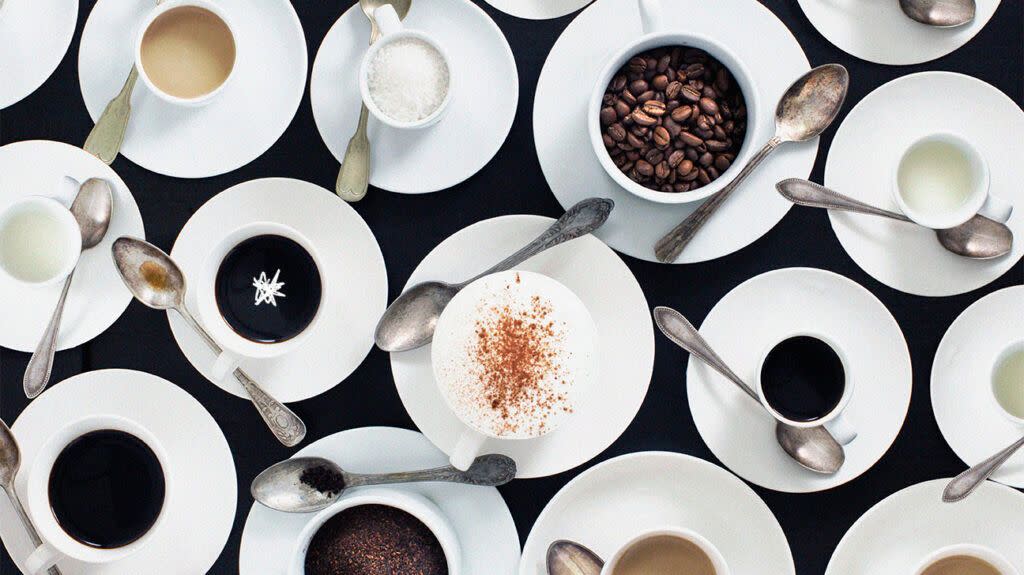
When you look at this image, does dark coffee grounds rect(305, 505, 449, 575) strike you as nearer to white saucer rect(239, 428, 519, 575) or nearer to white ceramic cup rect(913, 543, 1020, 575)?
A: white saucer rect(239, 428, 519, 575)

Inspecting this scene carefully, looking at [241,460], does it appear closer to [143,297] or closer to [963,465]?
[143,297]

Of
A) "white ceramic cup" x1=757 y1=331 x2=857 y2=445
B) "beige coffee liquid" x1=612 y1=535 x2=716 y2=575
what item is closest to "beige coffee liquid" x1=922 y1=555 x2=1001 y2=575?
"white ceramic cup" x1=757 y1=331 x2=857 y2=445

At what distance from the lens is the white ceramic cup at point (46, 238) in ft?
3.97

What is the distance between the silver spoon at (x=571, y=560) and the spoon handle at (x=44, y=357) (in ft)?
2.49

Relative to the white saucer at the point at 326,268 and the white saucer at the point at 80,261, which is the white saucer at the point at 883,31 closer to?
the white saucer at the point at 326,268

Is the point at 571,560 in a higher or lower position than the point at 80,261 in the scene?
lower

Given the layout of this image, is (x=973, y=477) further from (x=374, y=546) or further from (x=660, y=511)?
(x=374, y=546)

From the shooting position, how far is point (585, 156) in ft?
4.02

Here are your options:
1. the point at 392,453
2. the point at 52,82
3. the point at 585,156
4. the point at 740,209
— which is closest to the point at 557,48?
the point at 585,156

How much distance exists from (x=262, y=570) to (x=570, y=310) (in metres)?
0.59

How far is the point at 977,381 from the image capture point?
125 centimetres

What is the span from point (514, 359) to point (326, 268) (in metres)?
0.30

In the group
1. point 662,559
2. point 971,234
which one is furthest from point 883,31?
point 662,559

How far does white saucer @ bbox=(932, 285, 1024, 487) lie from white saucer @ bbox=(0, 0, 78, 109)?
1.35 meters
